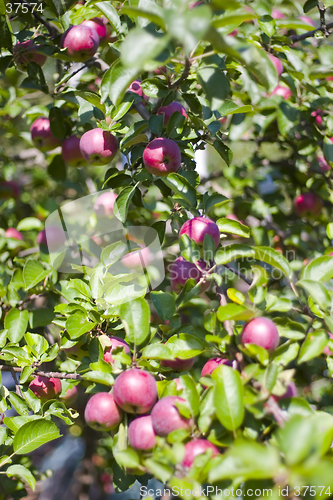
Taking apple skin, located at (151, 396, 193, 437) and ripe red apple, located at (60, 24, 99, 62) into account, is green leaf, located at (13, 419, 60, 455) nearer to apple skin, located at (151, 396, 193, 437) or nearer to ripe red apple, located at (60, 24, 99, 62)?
apple skin, located at (151, 396, 193, 437)

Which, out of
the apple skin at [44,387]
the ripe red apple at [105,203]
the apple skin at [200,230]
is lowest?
the apple skin at [44,387]

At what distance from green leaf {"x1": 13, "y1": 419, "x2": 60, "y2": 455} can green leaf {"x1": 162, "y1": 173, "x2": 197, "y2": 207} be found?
0.65 meters

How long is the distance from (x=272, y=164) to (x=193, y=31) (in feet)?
5.16

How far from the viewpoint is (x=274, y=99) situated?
5.08 feet

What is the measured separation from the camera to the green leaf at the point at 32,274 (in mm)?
1251

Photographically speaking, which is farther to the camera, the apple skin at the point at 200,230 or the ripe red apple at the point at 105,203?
the ripe red apple at the point at 105,203

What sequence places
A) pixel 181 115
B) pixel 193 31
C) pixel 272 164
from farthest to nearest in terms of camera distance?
pixel 272 164 < pixel 181 115 < pixel 193 31

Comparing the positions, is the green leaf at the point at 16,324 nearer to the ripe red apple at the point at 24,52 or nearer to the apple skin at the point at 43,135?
the apple skin at the point at 43,135

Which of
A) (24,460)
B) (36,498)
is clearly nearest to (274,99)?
(24,460)

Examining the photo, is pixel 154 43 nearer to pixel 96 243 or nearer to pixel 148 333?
pixel 148 333

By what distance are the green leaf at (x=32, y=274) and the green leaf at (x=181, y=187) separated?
0.55 m

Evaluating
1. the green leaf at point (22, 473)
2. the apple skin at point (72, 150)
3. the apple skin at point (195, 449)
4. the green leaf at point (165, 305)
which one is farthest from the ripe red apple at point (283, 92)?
the green leaf at point (22, 473)

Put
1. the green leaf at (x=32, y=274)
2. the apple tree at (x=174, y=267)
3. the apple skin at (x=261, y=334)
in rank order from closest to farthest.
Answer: the apple tree at (x=174, y=267)
the apple skin at (x=261, y=334)
the green leaf at (x=32, y=274)

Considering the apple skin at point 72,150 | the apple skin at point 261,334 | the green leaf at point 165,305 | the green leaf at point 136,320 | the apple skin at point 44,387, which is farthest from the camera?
the apple skin at point 72,150
